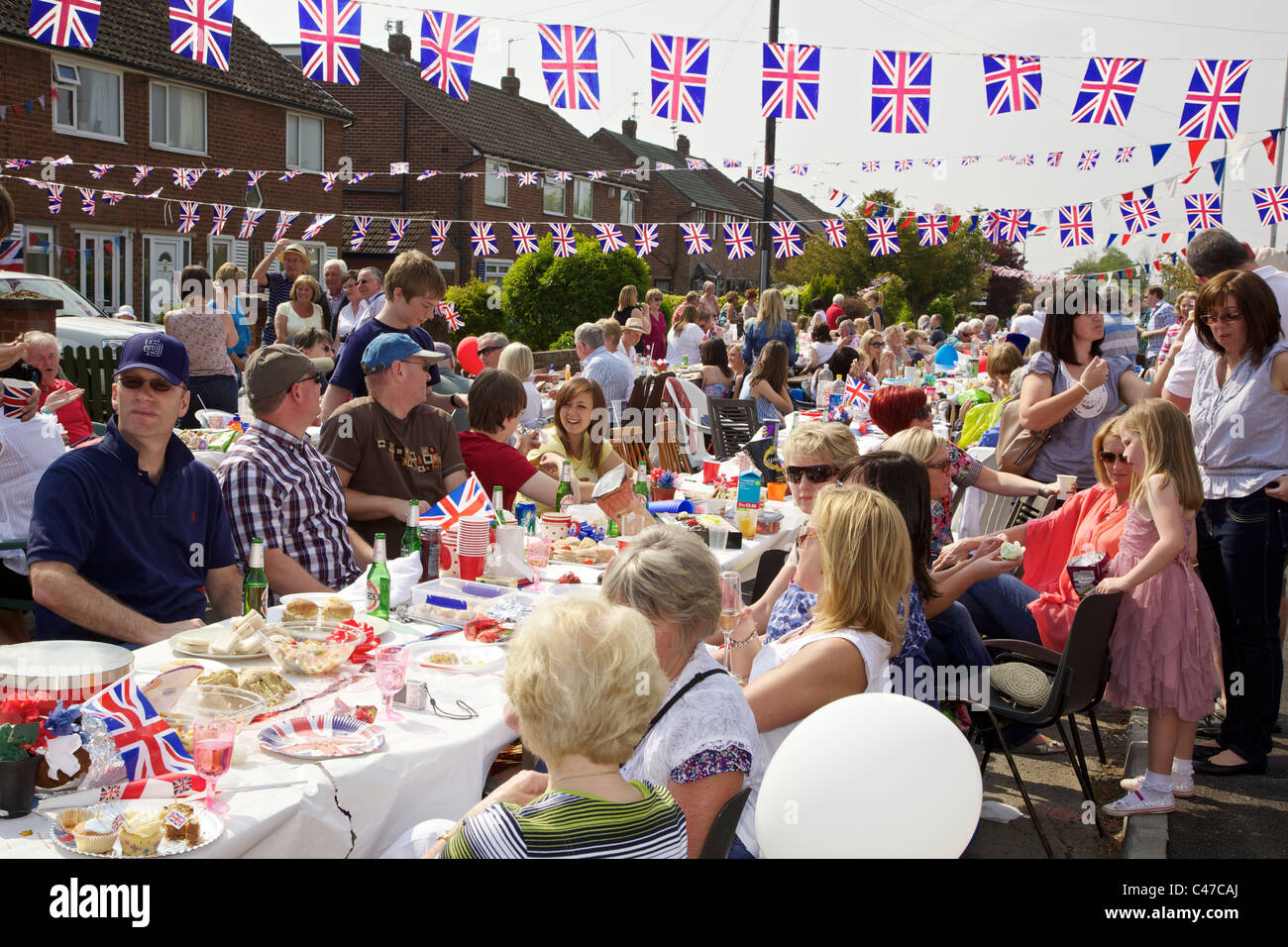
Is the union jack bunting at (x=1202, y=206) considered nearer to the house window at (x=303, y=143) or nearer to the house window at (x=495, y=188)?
the house window at (x=303, y=143)

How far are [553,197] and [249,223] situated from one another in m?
14.1

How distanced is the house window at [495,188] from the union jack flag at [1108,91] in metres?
23.7

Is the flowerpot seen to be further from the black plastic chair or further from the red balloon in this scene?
the red balloon

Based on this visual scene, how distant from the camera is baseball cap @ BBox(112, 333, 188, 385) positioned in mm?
3326

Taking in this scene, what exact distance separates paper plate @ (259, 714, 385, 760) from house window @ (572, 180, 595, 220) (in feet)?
113

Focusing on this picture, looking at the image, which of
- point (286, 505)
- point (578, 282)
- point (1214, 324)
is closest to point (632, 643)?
point (286, 505)

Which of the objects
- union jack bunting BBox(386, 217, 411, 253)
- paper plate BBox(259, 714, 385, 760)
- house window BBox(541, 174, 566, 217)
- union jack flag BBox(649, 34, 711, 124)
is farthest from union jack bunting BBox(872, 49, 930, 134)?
house window BBox(541, 174, 566, 217)

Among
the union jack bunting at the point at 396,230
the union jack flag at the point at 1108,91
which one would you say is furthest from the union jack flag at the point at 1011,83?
the union jack bunting at the point at 396,230

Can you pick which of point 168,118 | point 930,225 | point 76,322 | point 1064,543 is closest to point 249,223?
point 168,118

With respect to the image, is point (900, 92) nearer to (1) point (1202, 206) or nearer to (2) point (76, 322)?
(1) point (1202, 206)

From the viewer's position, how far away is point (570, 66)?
782 cm
